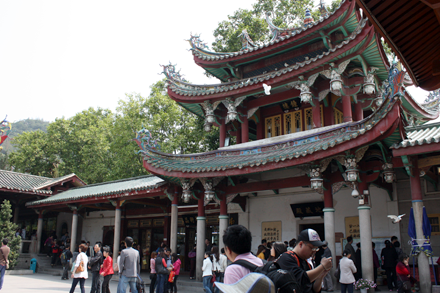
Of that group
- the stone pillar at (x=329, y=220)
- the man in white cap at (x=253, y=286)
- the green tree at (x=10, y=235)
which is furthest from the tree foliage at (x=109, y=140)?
the man in white cap at (x=253, y=286)

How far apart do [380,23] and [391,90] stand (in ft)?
15.9

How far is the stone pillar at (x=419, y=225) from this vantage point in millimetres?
8398

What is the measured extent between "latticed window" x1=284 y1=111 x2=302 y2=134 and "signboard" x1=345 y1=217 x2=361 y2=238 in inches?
145

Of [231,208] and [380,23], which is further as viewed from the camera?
[231,208]

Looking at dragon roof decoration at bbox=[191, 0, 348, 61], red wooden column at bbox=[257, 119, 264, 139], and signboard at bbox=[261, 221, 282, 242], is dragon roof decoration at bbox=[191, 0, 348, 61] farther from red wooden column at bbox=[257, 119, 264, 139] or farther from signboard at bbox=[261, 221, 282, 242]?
signboard at bbox=[261, 221, 282, 242]

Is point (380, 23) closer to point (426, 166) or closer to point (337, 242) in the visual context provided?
point (426, 166)

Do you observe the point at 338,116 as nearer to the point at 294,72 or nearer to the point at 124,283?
the point at 294,72

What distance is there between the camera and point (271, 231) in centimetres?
1380

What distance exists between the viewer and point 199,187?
44.3ft

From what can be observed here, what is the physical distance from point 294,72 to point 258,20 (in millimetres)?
13551

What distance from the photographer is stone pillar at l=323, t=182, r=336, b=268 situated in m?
9.74

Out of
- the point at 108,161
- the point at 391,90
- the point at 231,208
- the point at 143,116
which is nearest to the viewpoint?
the point at 391,90

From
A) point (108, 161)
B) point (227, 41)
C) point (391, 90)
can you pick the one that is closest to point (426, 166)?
point (391, 90)

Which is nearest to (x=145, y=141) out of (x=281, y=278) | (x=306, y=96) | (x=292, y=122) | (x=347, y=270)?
(x=292, y=122)
